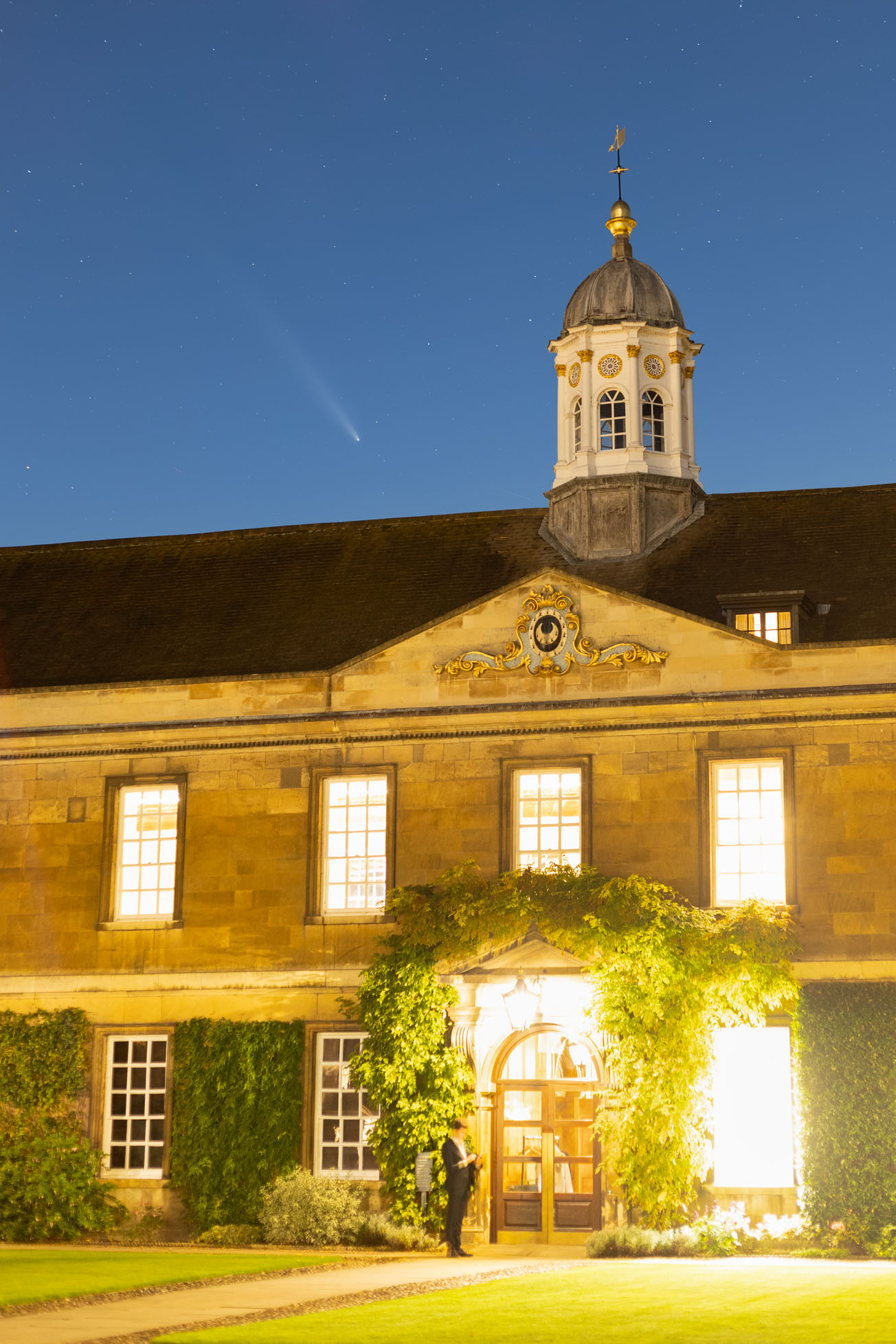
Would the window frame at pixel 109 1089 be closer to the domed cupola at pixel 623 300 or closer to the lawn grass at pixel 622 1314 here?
the lawn grass at pixel 622 1314

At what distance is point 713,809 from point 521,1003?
3389 mm

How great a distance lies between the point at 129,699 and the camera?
84.5 ft

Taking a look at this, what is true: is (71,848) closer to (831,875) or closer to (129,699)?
(129,699)

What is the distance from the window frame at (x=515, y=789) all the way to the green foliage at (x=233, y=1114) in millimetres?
3422

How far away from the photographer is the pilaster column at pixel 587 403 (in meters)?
28.6

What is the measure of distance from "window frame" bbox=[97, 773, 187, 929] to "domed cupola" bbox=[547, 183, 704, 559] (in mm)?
7033

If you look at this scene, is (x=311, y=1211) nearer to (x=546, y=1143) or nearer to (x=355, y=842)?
(x=546, y=1143)

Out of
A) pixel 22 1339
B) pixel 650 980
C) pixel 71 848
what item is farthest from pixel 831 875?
pixel 22 1339

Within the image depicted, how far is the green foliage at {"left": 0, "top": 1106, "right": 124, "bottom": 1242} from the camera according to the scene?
23641 mm

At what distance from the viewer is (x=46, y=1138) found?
79.6 ft

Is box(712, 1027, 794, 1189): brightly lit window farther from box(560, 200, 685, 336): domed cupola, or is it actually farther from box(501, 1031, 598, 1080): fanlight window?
box(560, 200, 685, 336): domed cupola

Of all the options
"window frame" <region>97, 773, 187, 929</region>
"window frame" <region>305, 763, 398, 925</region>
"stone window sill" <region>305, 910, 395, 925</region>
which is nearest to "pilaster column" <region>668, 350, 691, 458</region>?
"window frame" <region>305, 763, 398, 925</region>

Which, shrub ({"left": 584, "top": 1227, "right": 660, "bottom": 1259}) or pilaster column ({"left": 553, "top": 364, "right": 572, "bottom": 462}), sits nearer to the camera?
shrub ({"left": 584, "top": 1227, "right": 660, "bottom": 1259})

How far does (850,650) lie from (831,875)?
2705 millimetres
